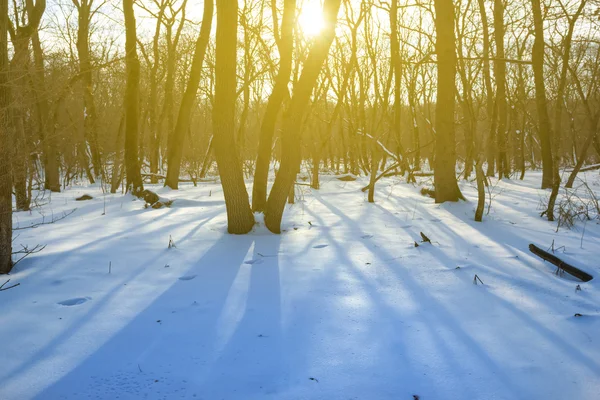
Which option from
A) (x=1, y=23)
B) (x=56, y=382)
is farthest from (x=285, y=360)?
(x=1, y=23)

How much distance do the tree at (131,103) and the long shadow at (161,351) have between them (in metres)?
8.32

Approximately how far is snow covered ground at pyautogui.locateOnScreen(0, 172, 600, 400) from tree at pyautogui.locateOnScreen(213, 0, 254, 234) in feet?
1.74

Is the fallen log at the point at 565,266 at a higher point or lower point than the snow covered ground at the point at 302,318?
higher

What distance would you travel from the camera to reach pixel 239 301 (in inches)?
140

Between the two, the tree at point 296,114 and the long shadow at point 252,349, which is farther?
the tree at point 296,114

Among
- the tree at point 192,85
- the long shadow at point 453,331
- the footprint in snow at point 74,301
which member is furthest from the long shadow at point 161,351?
the tree at point 192,85

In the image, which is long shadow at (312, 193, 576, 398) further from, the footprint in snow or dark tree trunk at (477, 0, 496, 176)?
dark tree trunk at (477, 0, 496, 176)

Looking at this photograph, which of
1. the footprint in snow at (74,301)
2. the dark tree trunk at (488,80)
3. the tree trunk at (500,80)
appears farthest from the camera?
the tree trunk at (500,80)

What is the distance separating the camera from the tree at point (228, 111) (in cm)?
568

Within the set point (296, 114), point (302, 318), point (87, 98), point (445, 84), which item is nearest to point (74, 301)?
point (302, 318)

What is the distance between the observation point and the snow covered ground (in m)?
2.36

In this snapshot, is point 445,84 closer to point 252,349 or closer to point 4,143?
point 252,349

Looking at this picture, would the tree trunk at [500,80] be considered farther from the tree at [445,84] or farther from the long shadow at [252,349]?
the long shadow at [252,349]

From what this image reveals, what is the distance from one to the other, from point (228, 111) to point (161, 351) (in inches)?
150
